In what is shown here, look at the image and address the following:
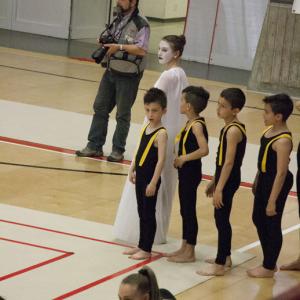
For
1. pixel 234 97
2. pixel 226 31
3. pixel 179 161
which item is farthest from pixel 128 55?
pixel 226 31

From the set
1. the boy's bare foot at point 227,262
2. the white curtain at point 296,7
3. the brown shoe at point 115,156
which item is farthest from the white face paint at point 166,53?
the white curtain at point 296,7

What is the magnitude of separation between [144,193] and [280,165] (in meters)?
0.95

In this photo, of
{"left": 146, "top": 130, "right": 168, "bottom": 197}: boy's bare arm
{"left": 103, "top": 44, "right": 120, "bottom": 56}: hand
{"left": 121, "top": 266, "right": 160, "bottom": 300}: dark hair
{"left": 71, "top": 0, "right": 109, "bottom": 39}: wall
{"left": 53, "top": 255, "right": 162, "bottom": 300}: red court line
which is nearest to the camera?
{"left": 121, "top": 266, "right": 160, "bottom": 300}: dark hair

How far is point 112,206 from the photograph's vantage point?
732 cm

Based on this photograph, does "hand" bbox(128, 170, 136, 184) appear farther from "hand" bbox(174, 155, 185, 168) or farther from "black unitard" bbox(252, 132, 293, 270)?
"black unitard" bbox(252, 132, 293, 270)

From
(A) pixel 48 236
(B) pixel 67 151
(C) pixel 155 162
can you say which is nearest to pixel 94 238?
(A) pixel 48 236

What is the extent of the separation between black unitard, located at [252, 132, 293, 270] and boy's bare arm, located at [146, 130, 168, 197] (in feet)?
2.09

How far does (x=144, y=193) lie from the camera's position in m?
5.98

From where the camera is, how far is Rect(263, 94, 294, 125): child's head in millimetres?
5705

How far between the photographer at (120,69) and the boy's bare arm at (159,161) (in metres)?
2.63

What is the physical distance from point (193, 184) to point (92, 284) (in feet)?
3.32

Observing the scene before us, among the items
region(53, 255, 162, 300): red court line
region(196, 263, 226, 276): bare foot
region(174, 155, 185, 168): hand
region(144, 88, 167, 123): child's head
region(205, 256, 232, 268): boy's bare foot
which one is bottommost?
region(53, 255, 162, 300): red court line

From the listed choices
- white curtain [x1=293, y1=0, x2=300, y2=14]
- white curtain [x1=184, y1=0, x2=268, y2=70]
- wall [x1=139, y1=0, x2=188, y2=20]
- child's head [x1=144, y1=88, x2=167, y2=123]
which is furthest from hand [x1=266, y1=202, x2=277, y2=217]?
wall [x1=139, y1=0, x2=188, y2=20]

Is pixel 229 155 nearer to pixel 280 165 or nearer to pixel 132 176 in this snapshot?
pixel 280 165
